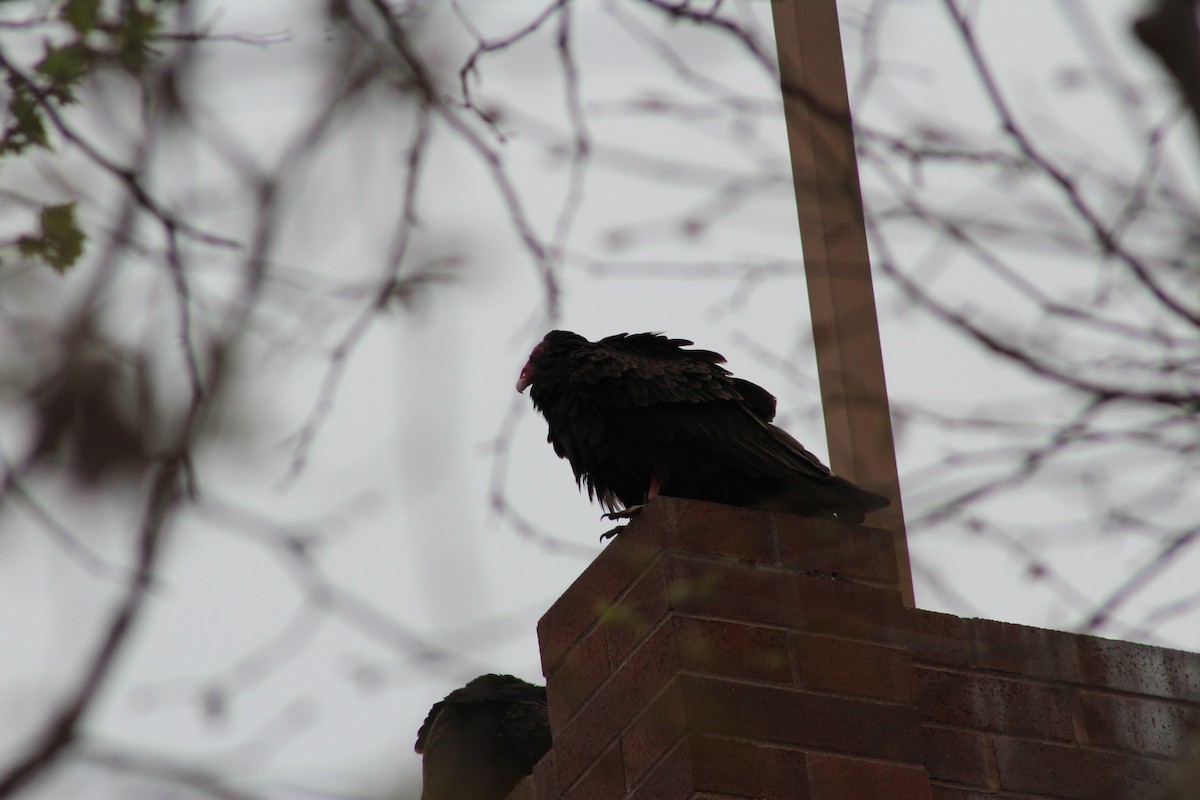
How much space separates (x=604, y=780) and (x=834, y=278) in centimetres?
110

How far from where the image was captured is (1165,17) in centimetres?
199

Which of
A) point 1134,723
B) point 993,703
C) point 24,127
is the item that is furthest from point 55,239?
point 1134,723

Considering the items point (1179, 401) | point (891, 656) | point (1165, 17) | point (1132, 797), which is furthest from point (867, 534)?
point (1165, 17)

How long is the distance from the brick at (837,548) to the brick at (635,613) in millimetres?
272

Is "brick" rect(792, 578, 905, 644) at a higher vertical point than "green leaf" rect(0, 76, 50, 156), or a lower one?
lower

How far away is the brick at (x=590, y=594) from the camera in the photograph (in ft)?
11.5

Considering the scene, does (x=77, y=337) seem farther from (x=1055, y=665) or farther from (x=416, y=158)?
(x=1055, y=665)

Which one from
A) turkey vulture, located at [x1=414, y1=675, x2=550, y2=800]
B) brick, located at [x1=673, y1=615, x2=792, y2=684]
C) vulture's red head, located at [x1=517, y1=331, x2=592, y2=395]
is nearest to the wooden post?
brick, located at [x1=673, y1=615, x2=792, y2=684]

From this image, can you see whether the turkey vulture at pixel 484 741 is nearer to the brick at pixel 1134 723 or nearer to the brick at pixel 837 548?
the brick at pixel 837 548

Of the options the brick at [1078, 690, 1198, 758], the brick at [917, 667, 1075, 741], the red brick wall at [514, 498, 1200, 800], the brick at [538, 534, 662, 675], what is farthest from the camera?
the brick at [1078, 690, 1198, 758]

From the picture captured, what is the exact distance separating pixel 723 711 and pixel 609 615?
1.21 ft

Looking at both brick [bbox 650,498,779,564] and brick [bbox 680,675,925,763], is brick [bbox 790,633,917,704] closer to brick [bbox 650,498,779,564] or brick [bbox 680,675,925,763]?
brick [bbox 680,675,925,763]

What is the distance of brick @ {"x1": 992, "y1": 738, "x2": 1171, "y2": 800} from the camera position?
361 cm

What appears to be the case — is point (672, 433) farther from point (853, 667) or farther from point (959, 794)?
point (959, 794)
